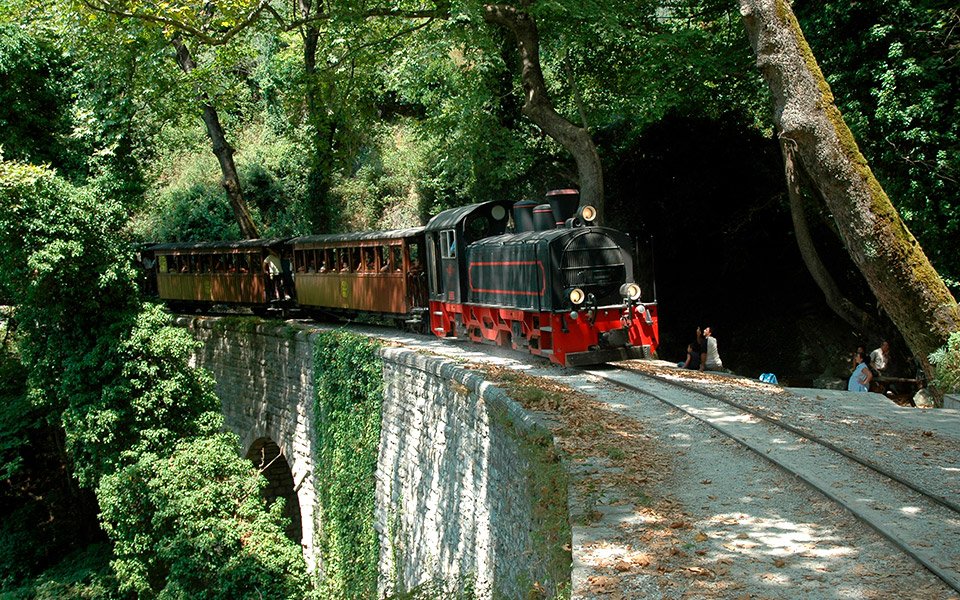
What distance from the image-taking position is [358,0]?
1747 cm

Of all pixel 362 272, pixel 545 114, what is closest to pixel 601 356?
pixel 545 114

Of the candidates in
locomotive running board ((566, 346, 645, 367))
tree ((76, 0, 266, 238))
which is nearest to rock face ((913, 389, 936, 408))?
locomotive running board ((566, 346, 645, 367))

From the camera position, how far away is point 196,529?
50.3 ft

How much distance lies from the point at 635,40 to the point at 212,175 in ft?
67.1

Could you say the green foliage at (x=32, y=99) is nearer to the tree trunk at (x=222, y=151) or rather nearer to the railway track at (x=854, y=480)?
the tree trunk at (x=222, y=151)

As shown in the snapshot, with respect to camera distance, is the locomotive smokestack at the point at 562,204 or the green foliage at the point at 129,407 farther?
the green foliage at the point at 129,407

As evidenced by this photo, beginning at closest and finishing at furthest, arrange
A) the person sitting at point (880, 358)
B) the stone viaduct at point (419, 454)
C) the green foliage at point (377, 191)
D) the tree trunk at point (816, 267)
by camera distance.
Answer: the stone viaduct at point (419, 454), the person sitting at point (880, 358), the tree trunk at point (816, 267), the green foliage at point (377, 191)

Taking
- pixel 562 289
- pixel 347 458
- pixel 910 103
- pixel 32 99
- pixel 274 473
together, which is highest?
pixel 32 99

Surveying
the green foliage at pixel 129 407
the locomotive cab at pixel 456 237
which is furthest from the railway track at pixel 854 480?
the green foliage at pixel 129 407

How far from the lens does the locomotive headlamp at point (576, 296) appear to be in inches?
503

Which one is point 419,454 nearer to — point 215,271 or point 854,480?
point 854,480

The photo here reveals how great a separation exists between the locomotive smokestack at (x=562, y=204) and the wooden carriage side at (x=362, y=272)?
4.13m

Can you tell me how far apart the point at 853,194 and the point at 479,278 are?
6198 mm

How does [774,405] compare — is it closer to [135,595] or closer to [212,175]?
[135,595]
